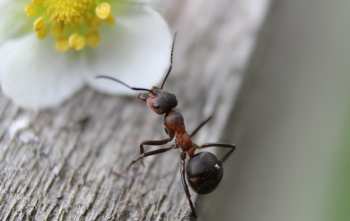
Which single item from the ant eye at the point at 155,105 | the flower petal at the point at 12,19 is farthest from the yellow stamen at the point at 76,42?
the ant eye at the point at 155,105

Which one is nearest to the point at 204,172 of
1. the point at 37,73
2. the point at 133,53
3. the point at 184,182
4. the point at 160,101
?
the point at 184,182

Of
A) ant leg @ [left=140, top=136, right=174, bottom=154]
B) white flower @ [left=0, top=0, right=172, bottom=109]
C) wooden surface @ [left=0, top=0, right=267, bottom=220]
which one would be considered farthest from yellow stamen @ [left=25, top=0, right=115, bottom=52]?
ant leg @ [left=140, top=136, right=174, bottom=154]

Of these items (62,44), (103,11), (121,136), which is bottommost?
(121,136)

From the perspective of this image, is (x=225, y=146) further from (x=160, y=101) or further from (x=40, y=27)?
(x=40, y=27)

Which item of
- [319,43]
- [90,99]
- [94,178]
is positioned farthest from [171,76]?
[319,43]

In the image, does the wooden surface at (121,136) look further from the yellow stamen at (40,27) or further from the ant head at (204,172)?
the yellow stamen at (40,27)

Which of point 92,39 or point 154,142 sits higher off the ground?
point 92,39

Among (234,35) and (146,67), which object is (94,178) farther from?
(234,35)

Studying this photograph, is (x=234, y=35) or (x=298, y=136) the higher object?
(x=234, y=35)
